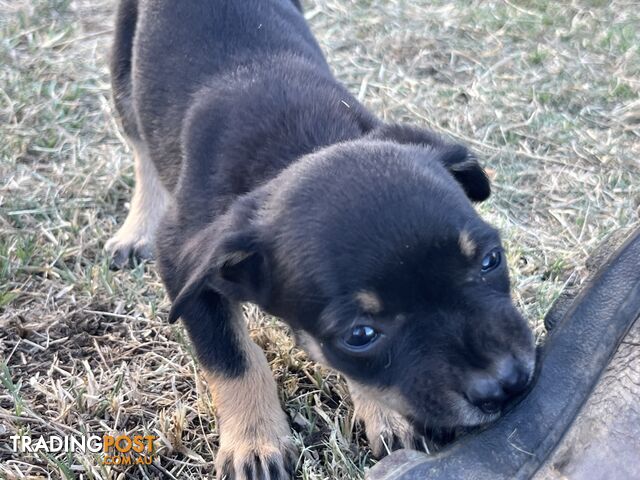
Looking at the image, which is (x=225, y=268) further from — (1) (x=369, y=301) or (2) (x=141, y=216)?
(2) (x=141, y=216)

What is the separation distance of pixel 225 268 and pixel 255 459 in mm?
833

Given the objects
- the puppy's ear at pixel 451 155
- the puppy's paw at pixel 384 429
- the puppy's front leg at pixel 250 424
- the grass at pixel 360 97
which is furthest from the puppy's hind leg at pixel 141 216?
the puppy's paw at pixel 384 429

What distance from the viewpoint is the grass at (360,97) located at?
12.5ft

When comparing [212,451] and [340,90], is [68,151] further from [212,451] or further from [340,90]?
[212,451]

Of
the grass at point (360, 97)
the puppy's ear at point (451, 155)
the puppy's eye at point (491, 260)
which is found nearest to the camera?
the puppy's eye at point (491, 260)

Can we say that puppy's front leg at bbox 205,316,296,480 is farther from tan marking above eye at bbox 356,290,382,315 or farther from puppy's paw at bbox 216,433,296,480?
tan marking above eye at bbox 356,290,382,315

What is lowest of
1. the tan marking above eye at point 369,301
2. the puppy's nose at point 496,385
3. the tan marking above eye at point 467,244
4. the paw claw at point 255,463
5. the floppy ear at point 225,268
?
the paw claw at point 255,463

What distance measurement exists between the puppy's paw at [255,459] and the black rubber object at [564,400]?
88 centimetres

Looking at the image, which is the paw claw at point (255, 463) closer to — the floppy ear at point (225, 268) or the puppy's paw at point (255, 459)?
the puppy's paw at point (255, 459)

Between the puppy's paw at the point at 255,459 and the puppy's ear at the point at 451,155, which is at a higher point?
the puppy's ear at the point at 451,155

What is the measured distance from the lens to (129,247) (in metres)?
5.13

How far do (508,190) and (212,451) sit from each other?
285 cm

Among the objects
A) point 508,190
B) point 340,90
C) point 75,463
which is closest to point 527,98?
point 508,190

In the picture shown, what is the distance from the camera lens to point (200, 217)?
12.6ft
